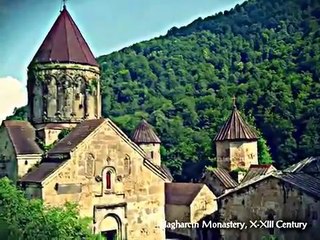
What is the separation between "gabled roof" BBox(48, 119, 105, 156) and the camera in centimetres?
858

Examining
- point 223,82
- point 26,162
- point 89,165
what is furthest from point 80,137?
point 223,82

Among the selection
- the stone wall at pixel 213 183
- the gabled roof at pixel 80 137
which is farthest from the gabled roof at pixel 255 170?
the gabled roof at pixel 80 137

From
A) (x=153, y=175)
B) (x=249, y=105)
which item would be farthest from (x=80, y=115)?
(x=249, y=105)

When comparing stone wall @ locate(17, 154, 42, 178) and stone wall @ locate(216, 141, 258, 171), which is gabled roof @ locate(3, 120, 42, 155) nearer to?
stone wall @ locate(17, 154, 42, 178)

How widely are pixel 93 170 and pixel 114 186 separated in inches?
19.9

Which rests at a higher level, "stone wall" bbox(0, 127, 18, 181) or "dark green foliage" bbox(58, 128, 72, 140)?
"dark green foliage" bbox(58, 128, 72, 140)

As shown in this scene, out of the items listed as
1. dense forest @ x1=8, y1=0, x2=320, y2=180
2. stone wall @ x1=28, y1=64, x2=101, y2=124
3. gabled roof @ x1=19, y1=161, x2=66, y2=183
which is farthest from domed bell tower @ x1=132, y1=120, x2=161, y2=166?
gabled roof @ x1=19, y1=161, x2=66, y2=183

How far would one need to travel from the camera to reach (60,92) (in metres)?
9.88

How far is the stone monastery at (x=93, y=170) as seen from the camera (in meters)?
8.41

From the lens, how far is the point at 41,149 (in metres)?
9.38

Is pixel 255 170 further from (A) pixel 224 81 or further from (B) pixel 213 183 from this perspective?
(A) pixel 224 81

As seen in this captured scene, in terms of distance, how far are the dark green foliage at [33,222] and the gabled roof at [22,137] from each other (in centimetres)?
167

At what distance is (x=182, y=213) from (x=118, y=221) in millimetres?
3687

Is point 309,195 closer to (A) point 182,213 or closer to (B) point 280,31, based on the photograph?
(A) point 182,213
